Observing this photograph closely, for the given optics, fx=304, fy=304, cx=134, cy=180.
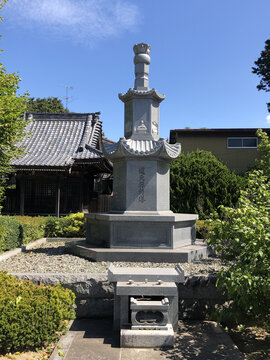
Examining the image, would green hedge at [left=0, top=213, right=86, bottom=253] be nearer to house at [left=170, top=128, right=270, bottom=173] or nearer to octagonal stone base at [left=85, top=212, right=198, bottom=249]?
octagonal stone base at [left=85, top=212, right=198, bottom=249]

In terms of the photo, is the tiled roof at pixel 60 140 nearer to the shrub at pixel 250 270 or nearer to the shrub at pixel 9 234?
the shrub at pixel 9 234

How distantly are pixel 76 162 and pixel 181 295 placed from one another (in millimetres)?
13089

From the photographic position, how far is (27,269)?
6395 millimetres

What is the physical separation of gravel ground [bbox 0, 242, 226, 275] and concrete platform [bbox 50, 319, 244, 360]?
54.5 inches

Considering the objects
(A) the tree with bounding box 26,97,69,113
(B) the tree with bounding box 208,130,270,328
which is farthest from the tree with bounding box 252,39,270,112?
(A) the tree with bounding box 26,97,69,113

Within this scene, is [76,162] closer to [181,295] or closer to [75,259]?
[75,259]

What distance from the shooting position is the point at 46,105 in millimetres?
39219

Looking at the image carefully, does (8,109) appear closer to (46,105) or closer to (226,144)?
(226,144)

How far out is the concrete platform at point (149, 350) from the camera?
12.1 ft

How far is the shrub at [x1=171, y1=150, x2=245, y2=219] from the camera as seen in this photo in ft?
47.3

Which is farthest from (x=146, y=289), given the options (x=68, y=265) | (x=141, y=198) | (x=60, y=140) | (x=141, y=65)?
(x=60, y=140)

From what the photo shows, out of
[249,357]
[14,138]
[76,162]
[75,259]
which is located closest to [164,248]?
[75,259]

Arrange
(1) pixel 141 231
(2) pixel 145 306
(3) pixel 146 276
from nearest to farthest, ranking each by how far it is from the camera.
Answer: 1. (2) pixel 145 306
2. (3) pixel 146 276
3. (1) pixel 141 231

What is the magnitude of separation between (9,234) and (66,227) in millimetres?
3750
